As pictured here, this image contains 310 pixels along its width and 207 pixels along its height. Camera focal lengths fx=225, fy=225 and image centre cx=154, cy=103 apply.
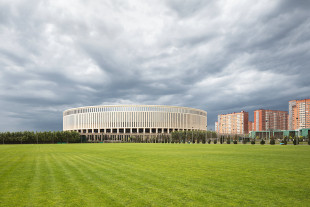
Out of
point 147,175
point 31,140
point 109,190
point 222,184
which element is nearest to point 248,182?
point 222,184

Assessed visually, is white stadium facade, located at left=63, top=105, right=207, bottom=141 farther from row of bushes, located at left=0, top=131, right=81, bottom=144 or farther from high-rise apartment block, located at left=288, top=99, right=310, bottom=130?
high-rise apartment block, located at left=288, top=99, right=310, bottom=130

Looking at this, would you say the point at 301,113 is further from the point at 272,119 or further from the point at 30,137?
the point at 30,137

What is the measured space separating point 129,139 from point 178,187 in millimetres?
106613

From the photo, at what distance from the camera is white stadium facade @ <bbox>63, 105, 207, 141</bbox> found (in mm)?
124562

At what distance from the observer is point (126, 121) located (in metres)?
126

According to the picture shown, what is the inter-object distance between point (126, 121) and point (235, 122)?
93.4m

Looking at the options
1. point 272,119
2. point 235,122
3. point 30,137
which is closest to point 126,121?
point 30,137

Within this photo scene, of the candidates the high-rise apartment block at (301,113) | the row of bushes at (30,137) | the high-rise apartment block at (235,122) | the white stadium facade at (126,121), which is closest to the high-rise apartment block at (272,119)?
the high-rise apartment block at (235,122)

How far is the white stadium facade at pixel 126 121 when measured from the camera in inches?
4904

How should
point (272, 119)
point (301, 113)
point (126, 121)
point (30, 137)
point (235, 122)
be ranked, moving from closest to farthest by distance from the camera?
1. point (30, 137)
2. point (126, 121)
3. point (301, 113)
4. point (272, 119)
5. point (235, 122)

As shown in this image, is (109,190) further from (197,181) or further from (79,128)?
(79,128)

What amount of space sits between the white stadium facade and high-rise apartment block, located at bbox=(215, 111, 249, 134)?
5576cm

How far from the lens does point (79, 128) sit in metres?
133

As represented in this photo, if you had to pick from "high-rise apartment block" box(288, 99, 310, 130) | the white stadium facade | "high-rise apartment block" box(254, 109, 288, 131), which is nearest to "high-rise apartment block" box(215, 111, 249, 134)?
"high-rise apartment block" box(254, 109, 288, 131)
